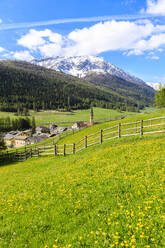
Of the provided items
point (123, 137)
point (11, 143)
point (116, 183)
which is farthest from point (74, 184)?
point (11, 143)

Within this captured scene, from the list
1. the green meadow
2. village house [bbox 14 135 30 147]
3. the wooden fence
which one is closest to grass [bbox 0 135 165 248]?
the green meadow

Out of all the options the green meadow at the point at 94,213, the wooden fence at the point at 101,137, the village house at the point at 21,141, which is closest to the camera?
the green meadow at the point at 94,213

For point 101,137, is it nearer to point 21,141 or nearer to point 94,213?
point 94,213

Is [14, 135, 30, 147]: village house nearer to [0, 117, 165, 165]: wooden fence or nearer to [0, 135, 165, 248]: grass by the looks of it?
[0, 117, 165, 165]: wooden fence

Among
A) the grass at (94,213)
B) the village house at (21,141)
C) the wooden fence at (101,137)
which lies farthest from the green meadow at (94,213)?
the village house at (21,141)

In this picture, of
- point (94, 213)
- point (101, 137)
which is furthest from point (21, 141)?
point (94, 213)

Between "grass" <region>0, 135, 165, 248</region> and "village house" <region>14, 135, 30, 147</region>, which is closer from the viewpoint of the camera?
"grass" <region>0, 135, 165, 248</region>

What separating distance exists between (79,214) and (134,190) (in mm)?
3125

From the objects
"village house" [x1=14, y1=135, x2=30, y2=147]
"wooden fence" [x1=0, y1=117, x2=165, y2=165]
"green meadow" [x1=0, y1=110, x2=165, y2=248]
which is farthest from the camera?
"village house" [x1=14, y1=135, x2=30, y2=147]

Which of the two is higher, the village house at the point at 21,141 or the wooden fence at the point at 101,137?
the wooden fence at the point at 101,137

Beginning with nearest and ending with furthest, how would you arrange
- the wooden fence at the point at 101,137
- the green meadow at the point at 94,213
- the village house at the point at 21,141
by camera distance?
the green meadow at the point at 94,213
the wooden fence at the point at 101,137
the village house at the point at 21,141

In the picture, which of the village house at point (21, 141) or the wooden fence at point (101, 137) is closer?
the wooden fence at point (101, 137)

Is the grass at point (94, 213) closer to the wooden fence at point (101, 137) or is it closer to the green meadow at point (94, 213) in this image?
the green meadow at point (94, 213)

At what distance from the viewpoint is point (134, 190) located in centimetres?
851
